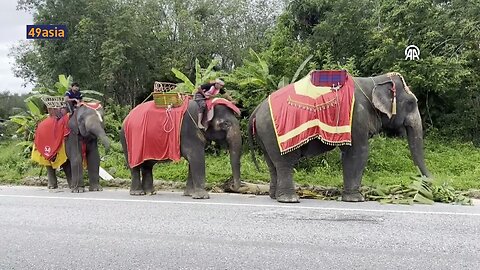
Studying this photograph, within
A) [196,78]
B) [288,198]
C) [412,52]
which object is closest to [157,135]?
[288,198]

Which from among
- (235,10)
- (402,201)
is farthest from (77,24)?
(402,201)

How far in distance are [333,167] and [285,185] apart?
5.17 m

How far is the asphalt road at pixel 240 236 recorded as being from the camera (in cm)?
492

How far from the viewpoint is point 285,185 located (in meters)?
8.62

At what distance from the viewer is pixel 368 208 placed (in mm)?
7559

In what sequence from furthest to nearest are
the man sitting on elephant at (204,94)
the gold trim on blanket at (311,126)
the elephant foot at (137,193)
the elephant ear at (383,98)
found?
1. the elephant foot at (137,193)
2. the man sitting on elephant at (204,94)
3. the elephant ear at (383,98)
4. the gold trim on blanket at (311,126)

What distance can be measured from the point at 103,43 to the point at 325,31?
8.10 m

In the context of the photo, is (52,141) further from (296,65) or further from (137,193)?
(296,65)

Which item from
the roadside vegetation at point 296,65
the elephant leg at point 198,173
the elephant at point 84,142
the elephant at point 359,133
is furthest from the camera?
the roadside vegetation at point 296,65

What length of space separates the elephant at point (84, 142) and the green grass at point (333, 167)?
1724 millimetres

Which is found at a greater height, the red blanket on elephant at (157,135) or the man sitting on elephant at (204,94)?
the man sitting on elephant at (204,94)

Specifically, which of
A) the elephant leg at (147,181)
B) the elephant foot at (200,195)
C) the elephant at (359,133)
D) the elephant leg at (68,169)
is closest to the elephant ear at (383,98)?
the elephant at (359,133)

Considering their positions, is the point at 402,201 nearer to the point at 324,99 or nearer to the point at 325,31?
the point at 324,99

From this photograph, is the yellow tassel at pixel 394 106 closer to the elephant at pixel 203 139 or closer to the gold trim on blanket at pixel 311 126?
the gold trim on blanket at pixel 311 126
